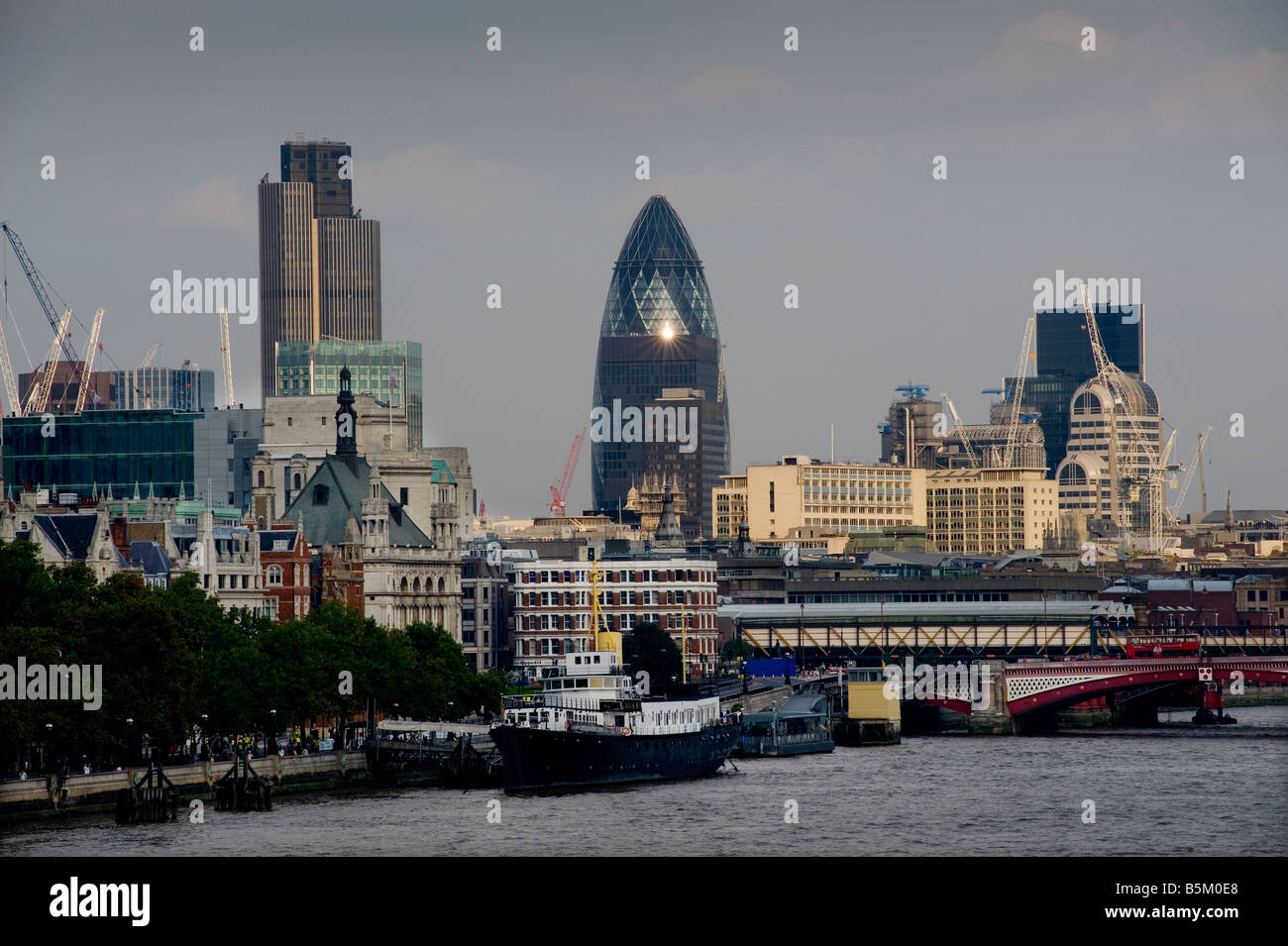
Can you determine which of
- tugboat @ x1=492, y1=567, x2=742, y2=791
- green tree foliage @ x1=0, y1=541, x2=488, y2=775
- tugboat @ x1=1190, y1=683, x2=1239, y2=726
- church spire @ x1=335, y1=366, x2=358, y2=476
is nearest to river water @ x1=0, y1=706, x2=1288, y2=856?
tugboat @ x1=492, y1=567, x2=742, y2=791

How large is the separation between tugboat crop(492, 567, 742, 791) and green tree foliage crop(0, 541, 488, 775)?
9012 mm

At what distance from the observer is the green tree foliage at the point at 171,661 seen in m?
103

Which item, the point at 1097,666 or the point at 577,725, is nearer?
the point at 577,725

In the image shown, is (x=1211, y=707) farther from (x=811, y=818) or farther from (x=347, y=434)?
(x=811, y=818)

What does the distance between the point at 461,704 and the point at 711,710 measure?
50.4 ft

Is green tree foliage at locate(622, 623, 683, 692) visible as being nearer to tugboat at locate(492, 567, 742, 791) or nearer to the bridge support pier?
the bridge support pier

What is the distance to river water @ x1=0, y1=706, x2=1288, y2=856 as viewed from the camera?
90.9 metres

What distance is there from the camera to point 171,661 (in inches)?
4343

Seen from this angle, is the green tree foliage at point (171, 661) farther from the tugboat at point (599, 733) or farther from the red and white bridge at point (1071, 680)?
the red and white bridge at point (1071, 680)
